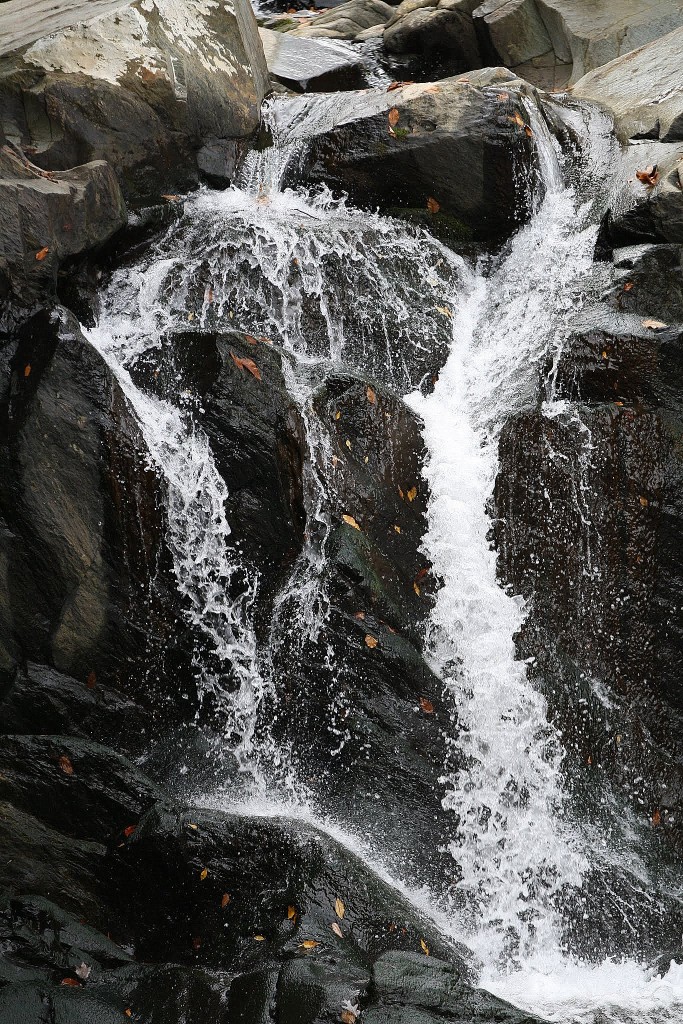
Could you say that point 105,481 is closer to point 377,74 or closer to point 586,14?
point 377,74

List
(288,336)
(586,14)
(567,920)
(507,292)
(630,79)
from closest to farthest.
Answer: (567,920) < (288,336) < (507,292) < (630,79) < (586,14)

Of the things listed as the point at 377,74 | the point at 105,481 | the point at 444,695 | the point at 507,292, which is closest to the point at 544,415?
the point at 507,292

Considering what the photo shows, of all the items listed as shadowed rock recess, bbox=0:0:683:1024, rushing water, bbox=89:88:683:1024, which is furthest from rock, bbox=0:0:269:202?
rushing water, bbox=89:88:683:1024

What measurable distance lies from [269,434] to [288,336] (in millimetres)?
1241

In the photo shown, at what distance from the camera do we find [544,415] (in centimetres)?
605

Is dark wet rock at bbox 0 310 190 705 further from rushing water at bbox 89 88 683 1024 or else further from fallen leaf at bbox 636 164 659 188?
fallen leaf at bbox 636 164 659 188

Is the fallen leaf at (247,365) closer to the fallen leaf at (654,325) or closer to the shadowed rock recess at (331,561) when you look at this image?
the shadowed rock recess at (331,561)

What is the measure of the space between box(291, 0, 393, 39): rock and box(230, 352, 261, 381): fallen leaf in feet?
27.3

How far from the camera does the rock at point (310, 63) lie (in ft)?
Answer: 32.0

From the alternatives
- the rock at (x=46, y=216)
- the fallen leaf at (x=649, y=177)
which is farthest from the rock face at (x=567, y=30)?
the rock at (x=46, y=216)

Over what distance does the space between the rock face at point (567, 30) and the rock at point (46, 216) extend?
20.8 feet

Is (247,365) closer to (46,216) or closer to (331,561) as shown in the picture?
(331,561)

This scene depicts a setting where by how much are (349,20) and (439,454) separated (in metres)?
8.93

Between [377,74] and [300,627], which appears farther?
[377,74]
